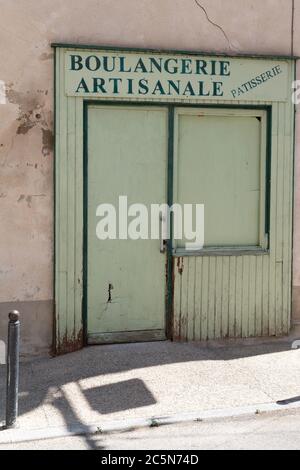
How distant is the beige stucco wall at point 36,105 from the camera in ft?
23.8

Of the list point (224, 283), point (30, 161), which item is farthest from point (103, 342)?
point (30, 161)

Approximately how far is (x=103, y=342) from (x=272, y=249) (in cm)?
219

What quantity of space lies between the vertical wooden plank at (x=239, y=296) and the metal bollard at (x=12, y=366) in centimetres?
313

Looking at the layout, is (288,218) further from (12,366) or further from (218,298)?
(12,366)

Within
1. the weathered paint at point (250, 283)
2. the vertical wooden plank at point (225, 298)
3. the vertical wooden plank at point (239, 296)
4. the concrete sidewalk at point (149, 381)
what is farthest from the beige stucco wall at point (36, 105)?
the vertical wooden plank at point (239, 296)

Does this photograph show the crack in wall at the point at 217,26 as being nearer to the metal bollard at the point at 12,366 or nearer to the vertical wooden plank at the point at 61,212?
the vertical wooden plank at the point at 61,212

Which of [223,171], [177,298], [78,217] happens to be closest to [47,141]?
[78,217]

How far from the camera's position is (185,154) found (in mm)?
7832

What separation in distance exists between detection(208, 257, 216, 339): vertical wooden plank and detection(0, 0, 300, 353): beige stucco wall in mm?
1768

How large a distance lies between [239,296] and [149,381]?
1.78 m

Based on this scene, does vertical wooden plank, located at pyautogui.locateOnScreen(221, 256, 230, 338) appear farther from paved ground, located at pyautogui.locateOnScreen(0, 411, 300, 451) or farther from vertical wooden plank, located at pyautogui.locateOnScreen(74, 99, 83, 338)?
paved ground, located at pyautogui.locateOnScreen(0, 411, 300, 451)

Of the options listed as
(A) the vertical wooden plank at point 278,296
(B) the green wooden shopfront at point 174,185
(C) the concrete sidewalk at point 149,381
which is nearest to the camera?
(C) the concrete sidewalk at point 149,381

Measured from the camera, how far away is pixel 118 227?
25.2ft

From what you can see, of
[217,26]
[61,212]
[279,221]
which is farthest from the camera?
[279,221]
